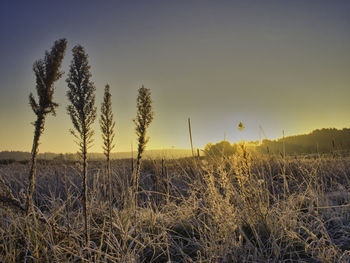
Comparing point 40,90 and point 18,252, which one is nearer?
point 40,90

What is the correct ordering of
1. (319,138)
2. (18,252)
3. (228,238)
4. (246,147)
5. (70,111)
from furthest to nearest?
(319,138) < (246,147) < (228,238) < (18,252) < (70,111)

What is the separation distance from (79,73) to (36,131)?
624mm

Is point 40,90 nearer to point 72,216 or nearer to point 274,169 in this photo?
point 72,216

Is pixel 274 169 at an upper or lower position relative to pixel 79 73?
lower

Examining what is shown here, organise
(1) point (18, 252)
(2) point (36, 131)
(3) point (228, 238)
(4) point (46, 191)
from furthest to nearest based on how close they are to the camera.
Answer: (4) point (46, 191)
(3) point (228, 238)
(1) point (18, 252)
(2) point (36, 131)

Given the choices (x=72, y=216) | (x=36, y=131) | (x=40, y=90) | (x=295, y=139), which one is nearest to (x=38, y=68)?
(x=40, y=90)

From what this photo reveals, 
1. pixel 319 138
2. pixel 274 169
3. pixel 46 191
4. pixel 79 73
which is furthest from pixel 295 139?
pixel 79 73

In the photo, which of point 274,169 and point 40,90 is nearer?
point 40,90

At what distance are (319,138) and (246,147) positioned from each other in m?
46.6

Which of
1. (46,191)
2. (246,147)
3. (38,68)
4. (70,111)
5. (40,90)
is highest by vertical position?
(38,68)

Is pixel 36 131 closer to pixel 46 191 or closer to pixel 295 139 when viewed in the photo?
pixel 46 191

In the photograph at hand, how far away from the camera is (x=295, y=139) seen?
145ft

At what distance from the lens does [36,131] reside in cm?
177

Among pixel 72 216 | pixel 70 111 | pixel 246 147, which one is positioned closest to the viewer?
pixel 70 111
